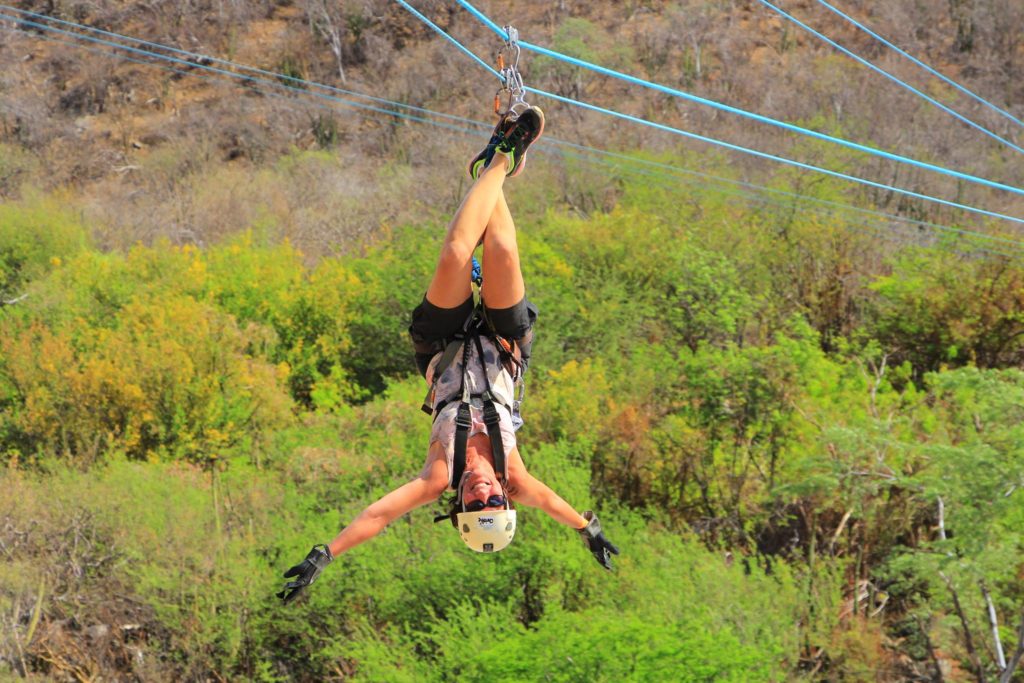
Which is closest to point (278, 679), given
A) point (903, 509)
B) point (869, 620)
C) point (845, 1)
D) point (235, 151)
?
point (869, 620)

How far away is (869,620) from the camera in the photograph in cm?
Answer: 1964

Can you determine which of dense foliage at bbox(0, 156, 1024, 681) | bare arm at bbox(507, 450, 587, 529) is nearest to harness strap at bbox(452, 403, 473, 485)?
bare arm at bbox(507, 450, 587, 529)

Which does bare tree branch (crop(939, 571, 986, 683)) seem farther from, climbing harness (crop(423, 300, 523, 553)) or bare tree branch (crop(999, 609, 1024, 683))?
climbing harness (crop(423, 300, 523, 553))

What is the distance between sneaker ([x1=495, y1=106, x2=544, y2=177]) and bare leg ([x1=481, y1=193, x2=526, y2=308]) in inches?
9.1

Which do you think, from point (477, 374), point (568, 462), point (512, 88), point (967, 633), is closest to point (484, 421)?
point (477, 374)

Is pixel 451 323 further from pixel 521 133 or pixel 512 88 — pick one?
pixel 512 88

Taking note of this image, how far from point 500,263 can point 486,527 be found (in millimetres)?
1282

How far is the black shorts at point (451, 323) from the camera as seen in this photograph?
5.91m

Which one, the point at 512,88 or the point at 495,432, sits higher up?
the point at 512,88

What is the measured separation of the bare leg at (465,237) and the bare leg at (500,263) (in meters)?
0.06

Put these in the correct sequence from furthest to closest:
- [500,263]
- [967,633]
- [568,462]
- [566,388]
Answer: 1. [566,388]
2. [568,462]
3. [967,633]
4. [500,263]

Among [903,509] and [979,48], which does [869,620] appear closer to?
[903,509]

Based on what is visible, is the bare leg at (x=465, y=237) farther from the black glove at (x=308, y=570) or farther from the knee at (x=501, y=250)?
the black glove at (x=308, y=570)

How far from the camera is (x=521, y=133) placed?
19.2 ft
